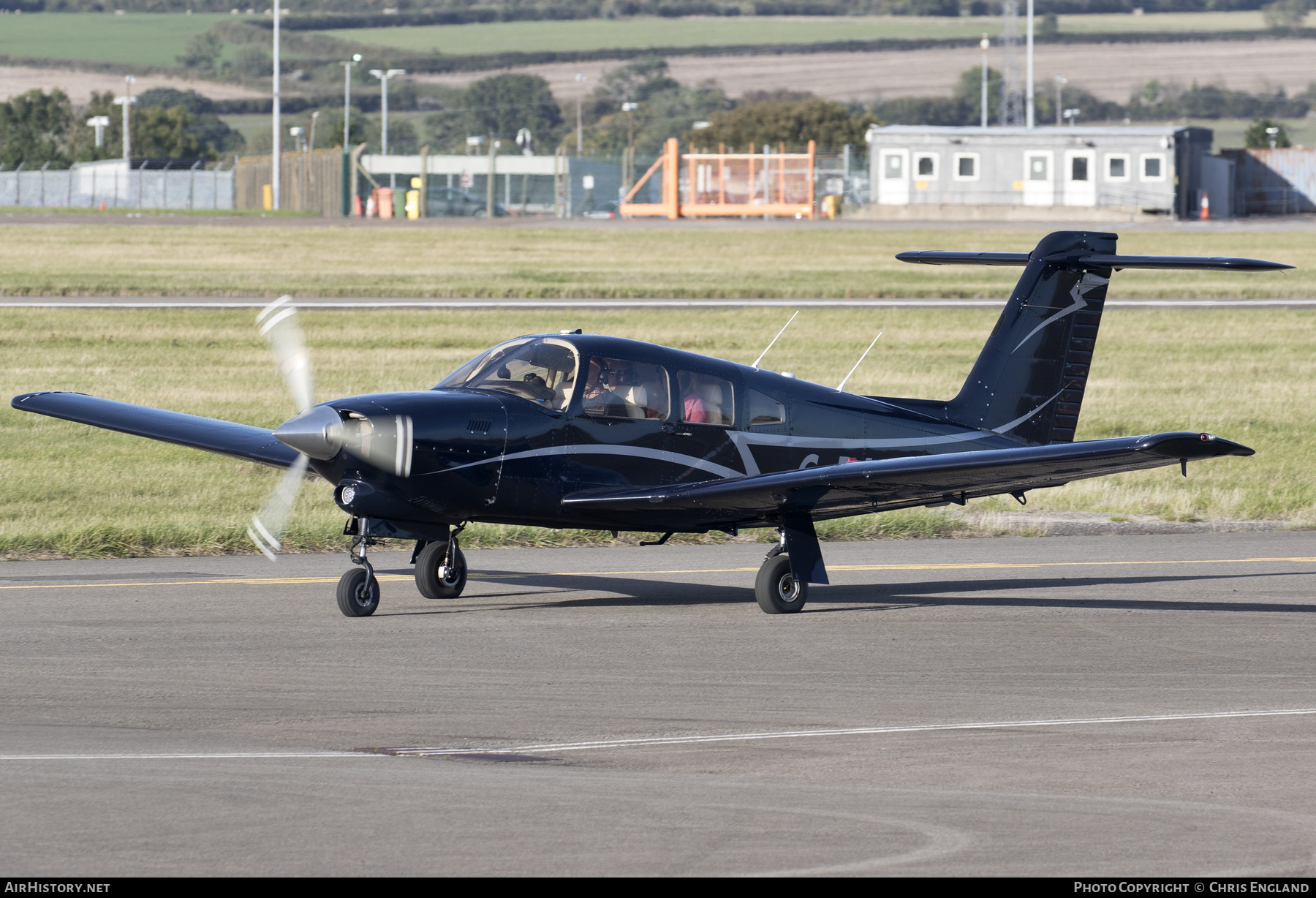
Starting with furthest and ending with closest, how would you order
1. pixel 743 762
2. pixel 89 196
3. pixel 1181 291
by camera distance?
pixel 89 196, pixel 1181 291, pixel 743 762

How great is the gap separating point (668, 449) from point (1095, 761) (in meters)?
5.34

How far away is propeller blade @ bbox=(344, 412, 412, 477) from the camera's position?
36.4 ft

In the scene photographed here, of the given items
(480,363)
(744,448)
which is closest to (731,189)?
(744,448)

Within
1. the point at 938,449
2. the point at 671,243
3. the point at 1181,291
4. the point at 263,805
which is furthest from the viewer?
the point at 671,243

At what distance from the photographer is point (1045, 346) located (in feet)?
46.7

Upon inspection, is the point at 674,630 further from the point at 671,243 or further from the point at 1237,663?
the point at 671,243

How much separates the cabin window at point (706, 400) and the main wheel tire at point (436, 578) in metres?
2.07

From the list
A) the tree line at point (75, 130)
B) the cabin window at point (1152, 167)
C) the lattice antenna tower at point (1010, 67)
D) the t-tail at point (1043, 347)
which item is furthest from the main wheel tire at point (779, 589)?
the tree line at point (75, 130)

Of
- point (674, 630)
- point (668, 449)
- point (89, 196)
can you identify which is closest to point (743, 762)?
point (674, 630)

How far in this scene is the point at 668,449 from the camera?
1240cm

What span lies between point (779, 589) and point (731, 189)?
6930 cm

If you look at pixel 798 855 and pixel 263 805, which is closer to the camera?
pixel 798 855

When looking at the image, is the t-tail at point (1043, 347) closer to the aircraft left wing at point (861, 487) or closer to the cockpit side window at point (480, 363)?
the aircraft left wing at point (861, 487)

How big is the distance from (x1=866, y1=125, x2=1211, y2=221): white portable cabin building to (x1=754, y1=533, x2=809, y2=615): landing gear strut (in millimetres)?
64899
